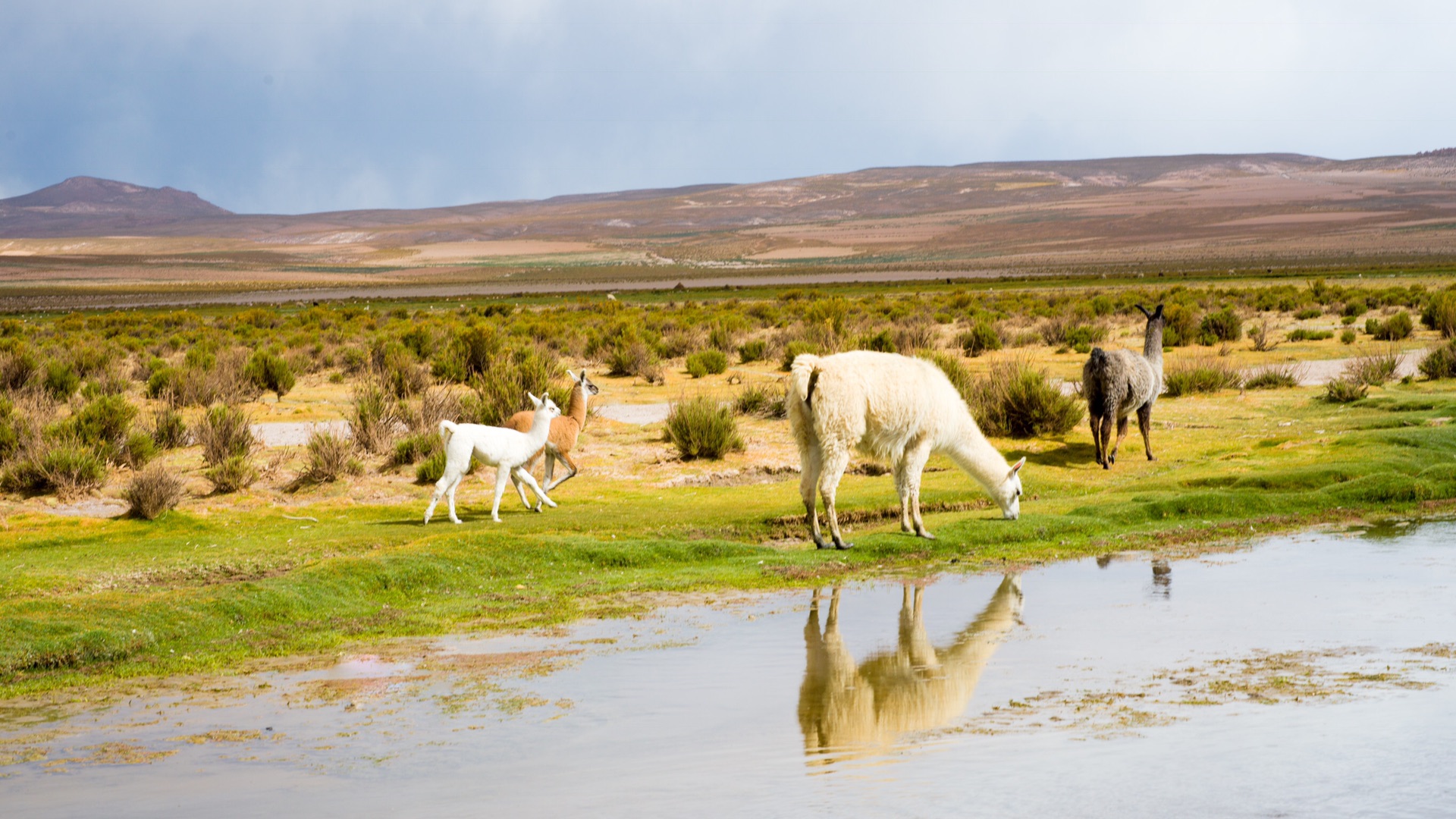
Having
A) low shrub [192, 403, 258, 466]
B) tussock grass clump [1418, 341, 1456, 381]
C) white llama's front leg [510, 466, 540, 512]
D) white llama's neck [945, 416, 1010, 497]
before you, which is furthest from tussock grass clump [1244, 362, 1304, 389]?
low shrub [192, 403, 258, 466]

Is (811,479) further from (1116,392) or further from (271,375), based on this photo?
(271,375)

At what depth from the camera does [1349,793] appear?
5.41m

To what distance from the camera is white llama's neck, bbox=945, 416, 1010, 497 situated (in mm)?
12555

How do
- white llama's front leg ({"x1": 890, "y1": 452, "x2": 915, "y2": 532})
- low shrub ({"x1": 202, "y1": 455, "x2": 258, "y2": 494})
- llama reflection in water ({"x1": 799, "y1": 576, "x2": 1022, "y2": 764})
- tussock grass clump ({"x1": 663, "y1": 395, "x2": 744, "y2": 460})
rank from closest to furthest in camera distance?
llama reflection in water ({"x1": 799, "y1": 576, "x2": 1022, "y2": 764}) < white llama's front leg ({"x1": 890, "y1": 452, "x2": 915, "y2": 532}) < low shrub ({"x1": 202, "y1": 455, "x2": 258, "y2": 494}) < tussock grass clump ({"x1": 663, "y1": 395, "x2": 744, "y2": 460})

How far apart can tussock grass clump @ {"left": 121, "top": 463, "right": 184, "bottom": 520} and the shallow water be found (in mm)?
6297

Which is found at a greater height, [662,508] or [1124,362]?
[1124,362]

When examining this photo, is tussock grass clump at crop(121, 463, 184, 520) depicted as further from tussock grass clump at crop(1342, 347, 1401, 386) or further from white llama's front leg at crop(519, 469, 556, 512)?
tussock grass clump at crop(1342, 347, 1401, 386)

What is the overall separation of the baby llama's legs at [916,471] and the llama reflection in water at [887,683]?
230 centimetres

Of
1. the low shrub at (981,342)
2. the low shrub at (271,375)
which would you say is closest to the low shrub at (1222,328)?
the low shrub at (981,342)

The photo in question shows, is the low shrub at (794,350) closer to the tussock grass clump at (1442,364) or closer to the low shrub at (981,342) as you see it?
the low shrub at (981,342)

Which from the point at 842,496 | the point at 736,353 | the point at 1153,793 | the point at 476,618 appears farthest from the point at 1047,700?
the point at 736,353

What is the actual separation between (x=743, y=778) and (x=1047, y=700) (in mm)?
2010

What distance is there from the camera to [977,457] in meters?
12.7

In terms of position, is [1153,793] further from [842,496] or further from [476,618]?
[842,496]
